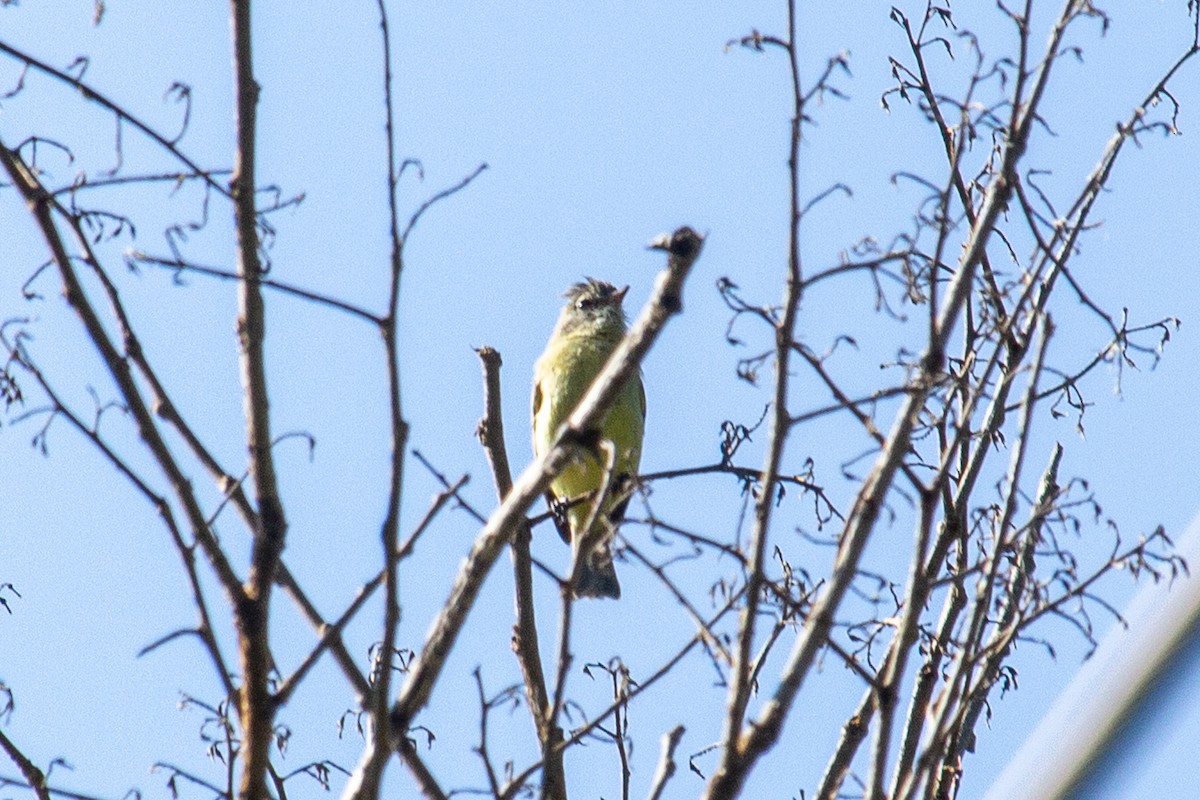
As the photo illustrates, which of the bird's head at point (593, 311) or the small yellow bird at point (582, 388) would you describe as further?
the bird's head at point (593, 311)

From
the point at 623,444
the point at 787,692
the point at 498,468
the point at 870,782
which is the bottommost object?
the point at 870,782

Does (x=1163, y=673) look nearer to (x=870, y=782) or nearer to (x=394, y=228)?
(x=870, y=782)

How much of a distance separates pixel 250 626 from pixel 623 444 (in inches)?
197

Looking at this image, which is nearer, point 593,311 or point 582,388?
point 582,388

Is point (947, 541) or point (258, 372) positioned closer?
point (258, 372)

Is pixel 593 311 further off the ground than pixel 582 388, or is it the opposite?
pixel 593 311

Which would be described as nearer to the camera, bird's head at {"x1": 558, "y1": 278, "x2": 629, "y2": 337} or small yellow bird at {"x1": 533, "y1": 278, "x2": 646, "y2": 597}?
small yellow bird at {"x1": 533, "y1": 278, "x2": 646, "y2": 597}

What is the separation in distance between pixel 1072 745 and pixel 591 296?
7.29 m

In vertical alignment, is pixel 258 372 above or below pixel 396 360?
above

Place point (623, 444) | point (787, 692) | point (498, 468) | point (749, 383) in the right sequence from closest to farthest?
point (787, 692) → point (749, 383) → point (498, 468) → point (623, 444)

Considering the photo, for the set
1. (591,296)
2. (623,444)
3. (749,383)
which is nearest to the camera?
(749,383)

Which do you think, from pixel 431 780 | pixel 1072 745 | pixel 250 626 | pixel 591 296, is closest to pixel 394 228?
pixel 250 626

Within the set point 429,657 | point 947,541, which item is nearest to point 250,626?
point 429,657

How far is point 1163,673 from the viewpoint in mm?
708
